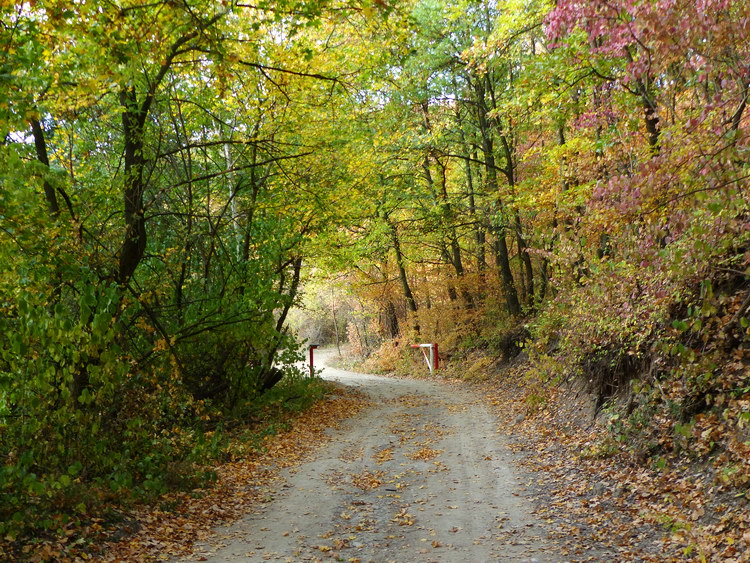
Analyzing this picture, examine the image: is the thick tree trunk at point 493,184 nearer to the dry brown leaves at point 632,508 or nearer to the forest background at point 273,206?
the forest background at point 273,206

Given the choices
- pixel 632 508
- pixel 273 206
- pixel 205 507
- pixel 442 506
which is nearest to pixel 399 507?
pixel 442 506

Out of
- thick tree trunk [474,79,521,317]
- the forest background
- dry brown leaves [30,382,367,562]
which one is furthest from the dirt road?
thick tree trunk [474,79,521,317]

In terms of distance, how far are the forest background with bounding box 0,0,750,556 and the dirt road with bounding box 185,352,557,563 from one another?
1.49 m

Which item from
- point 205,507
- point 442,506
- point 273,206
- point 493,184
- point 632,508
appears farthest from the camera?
point 493,184

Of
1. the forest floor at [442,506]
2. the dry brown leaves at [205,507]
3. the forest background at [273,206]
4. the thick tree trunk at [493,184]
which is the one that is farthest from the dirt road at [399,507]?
the thick tree trunk at [493,184]

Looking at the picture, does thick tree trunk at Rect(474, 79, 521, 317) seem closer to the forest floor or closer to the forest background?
the forest background

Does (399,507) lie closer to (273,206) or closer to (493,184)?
(273,206)

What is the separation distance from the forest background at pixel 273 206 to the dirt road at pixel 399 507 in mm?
1488

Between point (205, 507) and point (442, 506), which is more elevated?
point (205, 507)

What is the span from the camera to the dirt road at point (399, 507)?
19.2ft

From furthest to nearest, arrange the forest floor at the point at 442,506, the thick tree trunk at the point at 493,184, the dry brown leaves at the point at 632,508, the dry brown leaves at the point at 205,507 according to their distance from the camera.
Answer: the thick tree trunk at the point at 493,184, the dry brown leaves at the point at 205,507, the forest floor at the point at 442,506, the dry brown leaves at the point at 632,508

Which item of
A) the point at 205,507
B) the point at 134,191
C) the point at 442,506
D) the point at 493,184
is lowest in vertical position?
the point at 442,506

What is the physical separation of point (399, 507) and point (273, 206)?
6688 mm

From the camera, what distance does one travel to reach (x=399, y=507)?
7.21m
